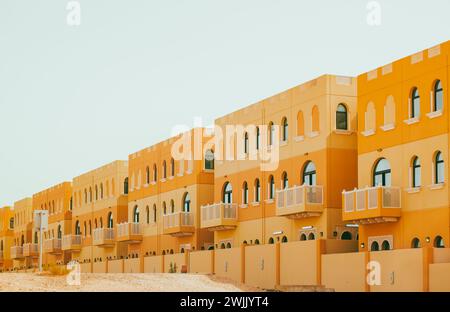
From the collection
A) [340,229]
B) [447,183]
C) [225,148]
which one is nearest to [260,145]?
[225,148]

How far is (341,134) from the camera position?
38812mm

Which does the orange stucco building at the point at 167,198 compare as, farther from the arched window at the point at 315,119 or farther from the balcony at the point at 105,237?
the arched window at the point at 315,119

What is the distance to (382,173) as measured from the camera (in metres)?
35.4

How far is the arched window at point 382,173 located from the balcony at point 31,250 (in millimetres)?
50204

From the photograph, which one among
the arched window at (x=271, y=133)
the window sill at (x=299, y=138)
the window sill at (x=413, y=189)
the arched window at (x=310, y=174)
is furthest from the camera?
the arched window at (x=271, y=133)

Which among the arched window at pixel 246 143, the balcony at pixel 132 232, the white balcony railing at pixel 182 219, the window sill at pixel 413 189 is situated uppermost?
the arched window at pixel 246 143

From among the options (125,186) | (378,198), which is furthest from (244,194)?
(125,186)

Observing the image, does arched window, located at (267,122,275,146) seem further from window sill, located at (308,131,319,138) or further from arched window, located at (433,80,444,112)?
arched window, located at (433,80,444,112)

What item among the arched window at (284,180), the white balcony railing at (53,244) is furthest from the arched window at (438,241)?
the white balcony railing at (53,244)

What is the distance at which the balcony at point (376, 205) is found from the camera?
3350 centimetres

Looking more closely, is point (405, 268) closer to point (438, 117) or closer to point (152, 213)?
point (438, 117)

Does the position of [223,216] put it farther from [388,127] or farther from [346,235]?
[388,127]

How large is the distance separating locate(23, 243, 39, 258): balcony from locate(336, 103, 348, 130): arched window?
47.5 meters
